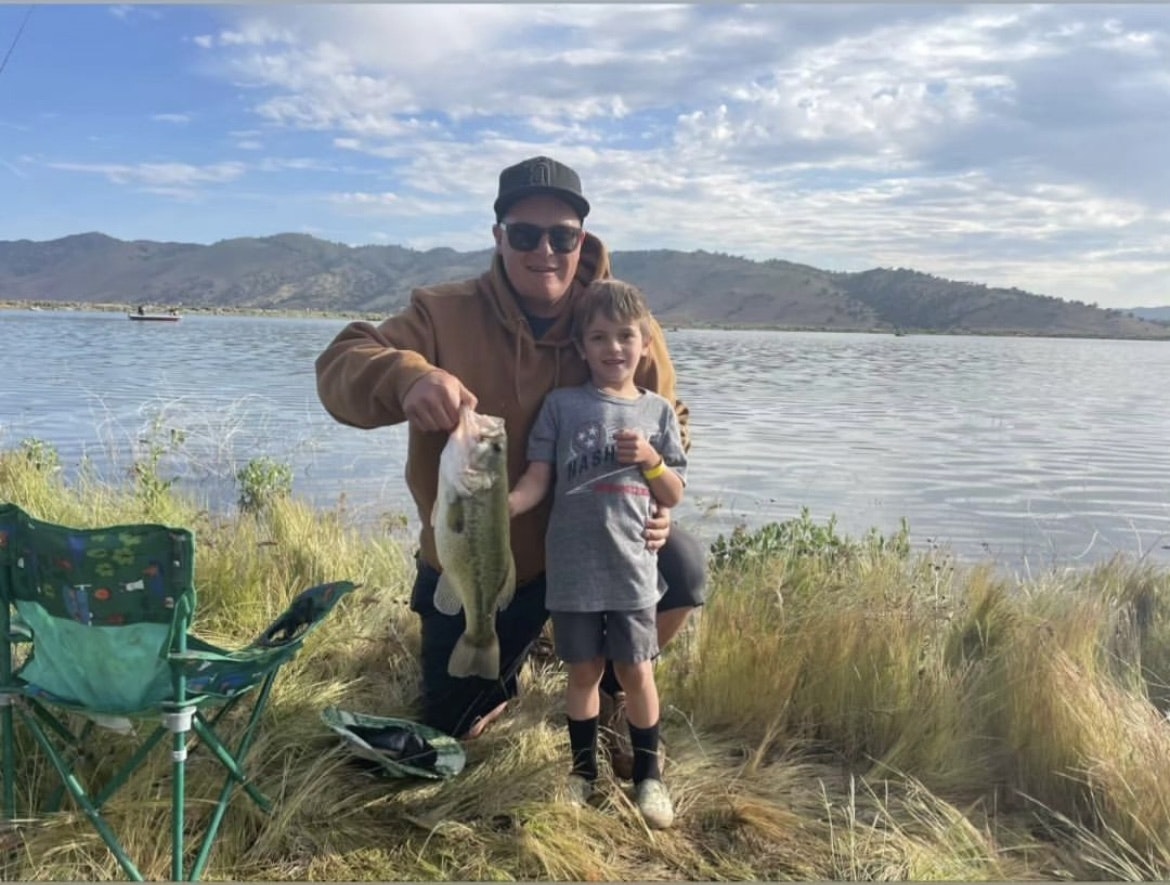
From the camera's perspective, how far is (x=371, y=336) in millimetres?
3908

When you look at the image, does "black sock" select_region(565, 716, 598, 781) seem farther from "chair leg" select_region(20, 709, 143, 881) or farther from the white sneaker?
"chair leg" select_region(20, 709, 143, 881)

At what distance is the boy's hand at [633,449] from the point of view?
3.55 m

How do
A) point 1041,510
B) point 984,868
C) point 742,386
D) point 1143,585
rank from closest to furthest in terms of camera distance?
point 984,868
point 1143,585
point 1041,510
point 742,386

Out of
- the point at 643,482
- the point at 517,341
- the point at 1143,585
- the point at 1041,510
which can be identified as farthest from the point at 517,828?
the point at 1041,510

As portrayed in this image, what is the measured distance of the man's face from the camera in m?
3.90

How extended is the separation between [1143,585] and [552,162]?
5.34 m

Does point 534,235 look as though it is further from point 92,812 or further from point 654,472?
point 92,812

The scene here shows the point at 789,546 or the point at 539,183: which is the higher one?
the point at 539,183

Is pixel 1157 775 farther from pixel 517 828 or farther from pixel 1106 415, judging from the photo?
pixel 1106 415

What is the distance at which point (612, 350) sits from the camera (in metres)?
3.72

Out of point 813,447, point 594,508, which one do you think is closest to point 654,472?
point 594,508

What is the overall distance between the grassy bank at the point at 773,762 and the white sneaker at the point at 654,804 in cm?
5

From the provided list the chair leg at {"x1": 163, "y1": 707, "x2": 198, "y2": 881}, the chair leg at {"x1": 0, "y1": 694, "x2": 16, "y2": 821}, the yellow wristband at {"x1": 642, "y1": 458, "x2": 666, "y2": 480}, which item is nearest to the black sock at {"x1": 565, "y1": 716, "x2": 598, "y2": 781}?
the yellow wristband at {"x1": 642, "y1": 458, "x2": 666, "y2": 480}

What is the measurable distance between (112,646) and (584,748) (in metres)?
1.72
